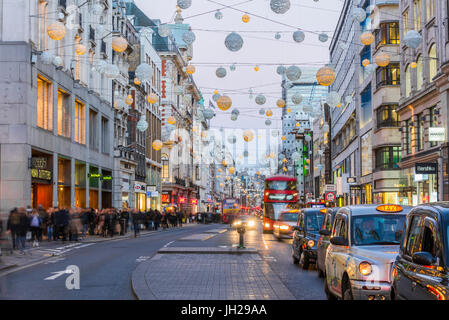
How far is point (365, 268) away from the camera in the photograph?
10.2 m

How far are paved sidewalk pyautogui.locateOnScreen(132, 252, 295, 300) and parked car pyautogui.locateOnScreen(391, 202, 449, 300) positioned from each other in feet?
14.5

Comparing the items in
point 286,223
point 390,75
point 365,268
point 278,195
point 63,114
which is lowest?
point 286,223

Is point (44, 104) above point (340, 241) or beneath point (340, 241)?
above

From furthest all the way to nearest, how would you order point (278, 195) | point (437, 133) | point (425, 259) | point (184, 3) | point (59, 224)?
1. point (278, 195)
2. point (59, 224)
3. point (437, 133)
4. point (184, 3)
5. point (425, 259)

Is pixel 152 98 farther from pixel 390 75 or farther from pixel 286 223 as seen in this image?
pixel 390 75

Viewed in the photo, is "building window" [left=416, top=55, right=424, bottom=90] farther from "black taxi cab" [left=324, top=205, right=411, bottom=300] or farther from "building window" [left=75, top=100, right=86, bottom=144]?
"black taxi cab" [left=324, top=205, right=411, bottom=300]

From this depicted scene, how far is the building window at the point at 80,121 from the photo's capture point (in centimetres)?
4656

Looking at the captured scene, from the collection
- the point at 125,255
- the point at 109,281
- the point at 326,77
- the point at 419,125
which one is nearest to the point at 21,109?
the point at 125,255

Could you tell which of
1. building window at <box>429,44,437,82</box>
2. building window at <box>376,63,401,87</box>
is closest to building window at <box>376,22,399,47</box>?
building window at <box>376,63,401,87</box>

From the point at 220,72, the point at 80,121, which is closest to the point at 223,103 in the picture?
the point at 220,72

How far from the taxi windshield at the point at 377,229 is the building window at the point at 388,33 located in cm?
3986

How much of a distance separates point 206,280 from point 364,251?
17.7 ft

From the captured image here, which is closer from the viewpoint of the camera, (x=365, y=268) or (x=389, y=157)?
(x=365, y=268)
